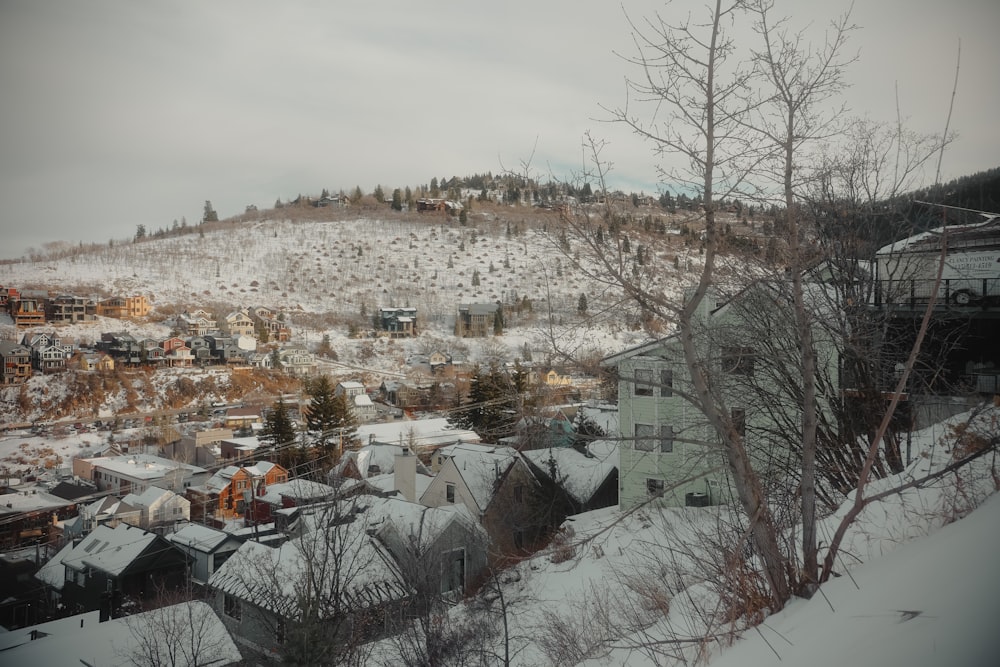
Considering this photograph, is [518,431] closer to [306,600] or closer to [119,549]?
[306,600]

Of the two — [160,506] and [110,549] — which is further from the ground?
[110,549]

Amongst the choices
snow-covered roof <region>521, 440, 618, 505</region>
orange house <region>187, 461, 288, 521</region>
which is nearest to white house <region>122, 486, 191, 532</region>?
orange house <region>187, 461, 288, 521</region>

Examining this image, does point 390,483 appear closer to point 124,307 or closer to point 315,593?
point 315,593

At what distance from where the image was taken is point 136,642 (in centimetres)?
1095

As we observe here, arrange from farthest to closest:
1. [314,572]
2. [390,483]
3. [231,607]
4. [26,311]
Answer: [26,311] < [390,483] < [231,607] < [314,572]

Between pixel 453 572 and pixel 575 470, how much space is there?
7.20 meters

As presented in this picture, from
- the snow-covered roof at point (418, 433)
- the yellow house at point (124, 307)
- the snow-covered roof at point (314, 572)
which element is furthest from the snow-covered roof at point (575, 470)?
the yellow house at point (124, 307)

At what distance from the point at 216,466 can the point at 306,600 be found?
26.9 metres

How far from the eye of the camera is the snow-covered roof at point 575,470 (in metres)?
→ 18.2

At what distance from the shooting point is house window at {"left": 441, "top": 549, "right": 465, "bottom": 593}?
12.6 m

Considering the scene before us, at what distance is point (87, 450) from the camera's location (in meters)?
32.8

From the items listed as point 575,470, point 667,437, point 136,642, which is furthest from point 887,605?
point 575,470

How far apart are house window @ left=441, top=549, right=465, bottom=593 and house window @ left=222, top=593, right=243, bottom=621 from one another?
4112 mm

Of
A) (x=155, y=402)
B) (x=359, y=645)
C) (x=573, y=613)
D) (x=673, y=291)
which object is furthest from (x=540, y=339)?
(x=155, y=402)
